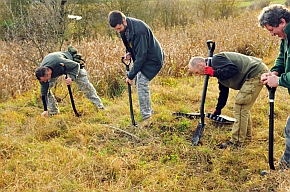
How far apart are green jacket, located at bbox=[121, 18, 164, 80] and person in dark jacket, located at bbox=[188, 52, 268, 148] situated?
100cm

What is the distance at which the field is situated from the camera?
11.6 feet

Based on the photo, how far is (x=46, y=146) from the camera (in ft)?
14.3

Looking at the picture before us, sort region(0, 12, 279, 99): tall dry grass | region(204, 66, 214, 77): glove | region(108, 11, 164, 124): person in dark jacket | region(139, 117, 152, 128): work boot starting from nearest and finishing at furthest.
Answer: region(204, 66, 214, 77): glove, region(108, 11, 164, 124): person in dark jacket, region(139, 117, 152, 128): work boot, region(0, 12, 279, 99): tall dry grass

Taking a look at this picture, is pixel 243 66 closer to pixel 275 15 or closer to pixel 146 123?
pixel 275 15

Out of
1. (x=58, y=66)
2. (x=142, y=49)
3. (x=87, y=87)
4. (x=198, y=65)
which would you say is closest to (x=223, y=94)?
(x=198, y=65)

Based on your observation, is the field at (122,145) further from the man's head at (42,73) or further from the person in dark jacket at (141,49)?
the man's head at (42,73)

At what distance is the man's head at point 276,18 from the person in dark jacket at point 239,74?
822 millimetres

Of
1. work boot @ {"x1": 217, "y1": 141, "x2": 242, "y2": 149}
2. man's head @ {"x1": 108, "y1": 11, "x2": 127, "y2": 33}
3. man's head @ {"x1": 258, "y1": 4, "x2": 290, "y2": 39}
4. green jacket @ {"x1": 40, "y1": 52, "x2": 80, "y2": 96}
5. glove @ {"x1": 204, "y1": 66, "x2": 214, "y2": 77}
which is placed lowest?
work boot @ {"x1": 217, "y1": 141, "x2": 242, "y2": 149}

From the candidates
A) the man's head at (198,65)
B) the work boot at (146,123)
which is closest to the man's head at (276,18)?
the man's head at (198,65)

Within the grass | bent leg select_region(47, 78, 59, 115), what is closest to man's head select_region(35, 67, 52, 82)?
bent leg select_region(47, 78, 59, 115)

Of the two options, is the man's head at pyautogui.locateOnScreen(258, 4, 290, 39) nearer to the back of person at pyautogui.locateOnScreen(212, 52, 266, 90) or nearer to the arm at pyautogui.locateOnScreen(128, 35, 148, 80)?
the back of person at pyautogui.locateOnScreen(212, 52, 266, 90)

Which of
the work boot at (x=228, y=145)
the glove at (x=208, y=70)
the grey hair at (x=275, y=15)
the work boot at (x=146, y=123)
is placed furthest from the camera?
the work boot at (x=146, y=123)

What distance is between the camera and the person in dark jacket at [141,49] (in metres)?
4.36

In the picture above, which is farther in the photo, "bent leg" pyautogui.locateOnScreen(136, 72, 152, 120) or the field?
"bent leg" pyautogui.locateOnScreen(136, 72, 152, 120)
